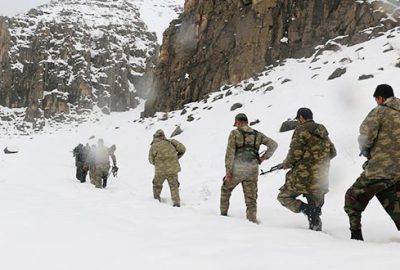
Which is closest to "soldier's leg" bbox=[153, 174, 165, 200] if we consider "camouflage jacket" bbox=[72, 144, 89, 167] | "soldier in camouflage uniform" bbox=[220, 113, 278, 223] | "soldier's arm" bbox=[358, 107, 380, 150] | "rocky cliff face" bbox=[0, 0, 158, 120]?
"soldier in camouflage uniform" bbox=[220, 113, 278, 223]

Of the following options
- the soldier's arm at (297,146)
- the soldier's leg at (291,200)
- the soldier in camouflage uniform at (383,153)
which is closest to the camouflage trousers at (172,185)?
the soldier's leg at (291,200)

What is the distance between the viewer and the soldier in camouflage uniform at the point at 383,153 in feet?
15.5

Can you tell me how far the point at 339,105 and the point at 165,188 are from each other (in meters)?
6.55

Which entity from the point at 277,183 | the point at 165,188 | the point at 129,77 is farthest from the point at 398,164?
the point at 129,77

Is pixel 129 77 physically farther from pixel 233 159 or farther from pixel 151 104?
pixel 233 159

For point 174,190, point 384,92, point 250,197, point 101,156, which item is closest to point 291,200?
point 250,197

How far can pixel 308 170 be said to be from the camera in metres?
5.98

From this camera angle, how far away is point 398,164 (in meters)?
4.68

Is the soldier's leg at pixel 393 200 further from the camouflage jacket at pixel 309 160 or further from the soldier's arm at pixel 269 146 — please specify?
the soldier's arm at pixel 269 146

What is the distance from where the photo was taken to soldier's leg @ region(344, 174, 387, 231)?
190 inches

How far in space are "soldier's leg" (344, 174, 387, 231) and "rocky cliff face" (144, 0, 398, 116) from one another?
73.4 feet

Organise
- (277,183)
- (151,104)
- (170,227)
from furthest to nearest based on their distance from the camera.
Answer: (151,104)
(277,183)
(170,227)

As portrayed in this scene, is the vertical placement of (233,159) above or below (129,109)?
below

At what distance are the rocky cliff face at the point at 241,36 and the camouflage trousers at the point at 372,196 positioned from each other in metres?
22.4
